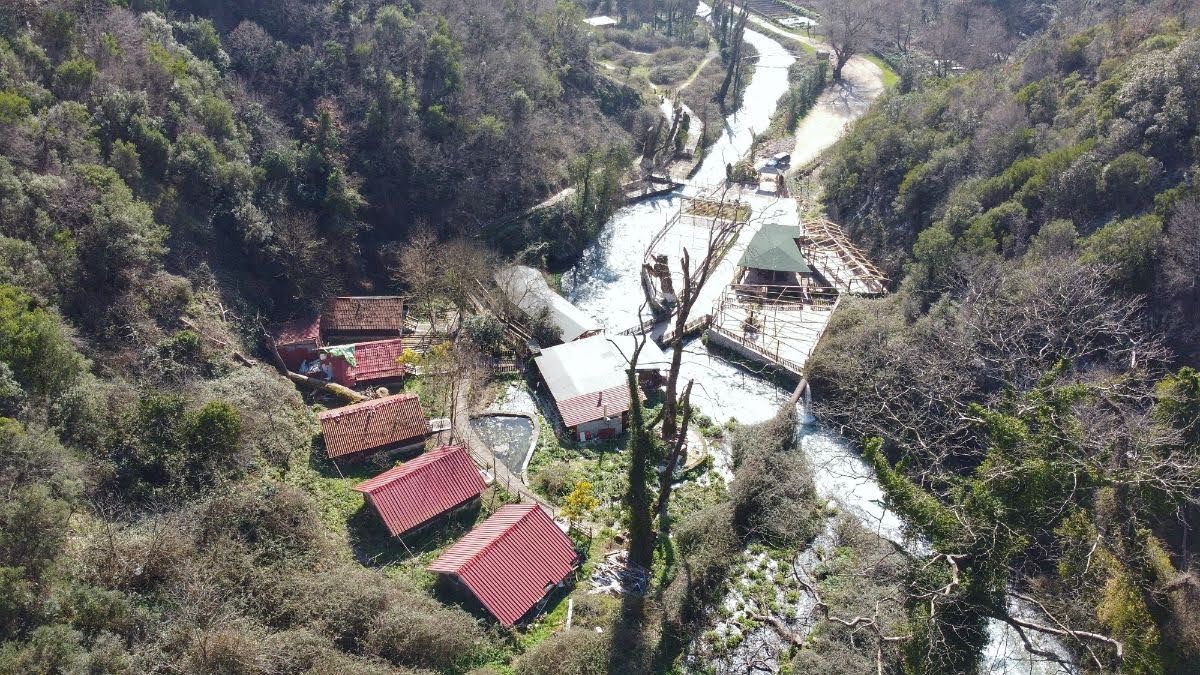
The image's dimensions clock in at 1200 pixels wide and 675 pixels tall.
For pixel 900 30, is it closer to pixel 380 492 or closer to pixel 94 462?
pixel 380 492

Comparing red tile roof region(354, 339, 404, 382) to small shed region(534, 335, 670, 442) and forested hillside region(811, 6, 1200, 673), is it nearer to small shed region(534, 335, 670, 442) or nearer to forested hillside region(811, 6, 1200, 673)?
small shed region(534, 335, 670, 442)

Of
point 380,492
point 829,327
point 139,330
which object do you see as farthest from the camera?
point 829,327

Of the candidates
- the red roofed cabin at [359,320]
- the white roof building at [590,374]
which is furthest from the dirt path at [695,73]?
the red roofed cabin at [359,320]

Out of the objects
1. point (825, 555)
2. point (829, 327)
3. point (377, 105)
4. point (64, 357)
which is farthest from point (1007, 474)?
point (377, 105)

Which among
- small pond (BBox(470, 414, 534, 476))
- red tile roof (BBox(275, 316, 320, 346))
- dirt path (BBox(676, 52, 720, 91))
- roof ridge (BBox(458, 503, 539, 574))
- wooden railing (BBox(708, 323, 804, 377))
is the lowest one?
small pond (BBox(470, 414, 534, 476))

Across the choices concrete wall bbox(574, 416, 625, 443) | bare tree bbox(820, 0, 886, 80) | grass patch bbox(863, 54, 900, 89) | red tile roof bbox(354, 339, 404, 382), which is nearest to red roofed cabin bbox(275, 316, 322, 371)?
red tile roof bbox(354, 339, 404, 382)
